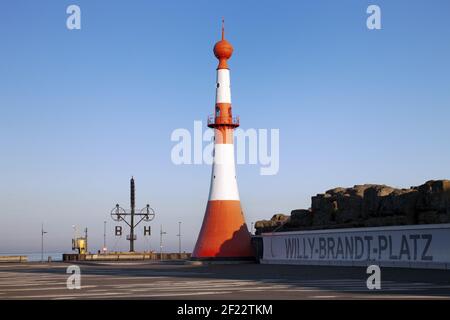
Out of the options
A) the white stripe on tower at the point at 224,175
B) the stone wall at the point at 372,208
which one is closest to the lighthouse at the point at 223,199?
the white stripe on tower at the point at 224,175

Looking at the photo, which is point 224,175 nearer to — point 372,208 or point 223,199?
point 223,199

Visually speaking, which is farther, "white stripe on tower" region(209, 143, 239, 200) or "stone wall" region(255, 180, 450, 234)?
"white stripe on tower" region(209, 143, 239, 200)

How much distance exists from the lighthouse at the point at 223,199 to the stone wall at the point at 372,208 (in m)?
6.57

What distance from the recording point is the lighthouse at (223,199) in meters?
51.5

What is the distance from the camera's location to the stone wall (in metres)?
42.1

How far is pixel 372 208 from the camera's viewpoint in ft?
163

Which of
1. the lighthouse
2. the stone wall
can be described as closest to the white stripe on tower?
the lighthouse

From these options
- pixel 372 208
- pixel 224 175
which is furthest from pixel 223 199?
pixel 372 208

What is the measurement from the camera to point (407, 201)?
44.2 m

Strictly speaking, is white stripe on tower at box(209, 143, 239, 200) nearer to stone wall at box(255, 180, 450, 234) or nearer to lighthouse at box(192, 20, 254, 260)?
lighthouse at box(192, 20, 254, 260)

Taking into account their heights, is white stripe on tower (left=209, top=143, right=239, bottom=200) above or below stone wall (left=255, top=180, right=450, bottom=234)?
above

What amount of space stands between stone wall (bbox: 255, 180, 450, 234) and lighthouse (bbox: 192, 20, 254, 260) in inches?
259
